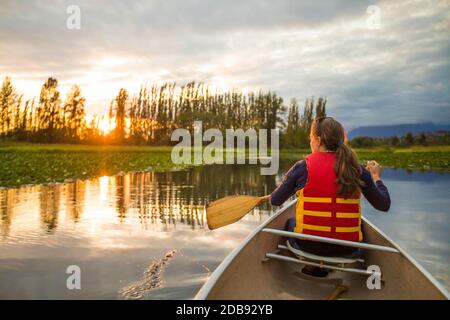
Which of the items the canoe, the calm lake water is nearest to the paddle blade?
the calm lake water

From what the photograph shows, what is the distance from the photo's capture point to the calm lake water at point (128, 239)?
3.31 m

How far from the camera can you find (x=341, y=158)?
272 centimetres

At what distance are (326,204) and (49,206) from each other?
18.0ft

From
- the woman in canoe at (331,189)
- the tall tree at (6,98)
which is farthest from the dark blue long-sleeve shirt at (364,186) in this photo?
the tall tree at (6,98)

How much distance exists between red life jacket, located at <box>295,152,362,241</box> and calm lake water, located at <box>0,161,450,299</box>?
1.22 metres

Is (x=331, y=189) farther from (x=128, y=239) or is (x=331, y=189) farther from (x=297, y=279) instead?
(x=128, y=239)

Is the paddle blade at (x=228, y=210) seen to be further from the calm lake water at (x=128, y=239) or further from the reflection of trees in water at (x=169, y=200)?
the reflection of trees in water at (x=169, y=200)

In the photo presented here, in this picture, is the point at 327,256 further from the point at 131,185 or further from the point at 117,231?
the point at 131,185

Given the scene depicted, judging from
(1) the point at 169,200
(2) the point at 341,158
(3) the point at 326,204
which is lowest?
(1) the point at 169,200

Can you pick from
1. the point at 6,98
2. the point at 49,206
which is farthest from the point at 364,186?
the point at 6,98

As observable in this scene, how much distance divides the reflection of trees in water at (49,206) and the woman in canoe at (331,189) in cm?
366

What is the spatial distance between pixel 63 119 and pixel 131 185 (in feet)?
129

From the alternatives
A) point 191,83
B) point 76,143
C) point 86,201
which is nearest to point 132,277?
point 86,201
